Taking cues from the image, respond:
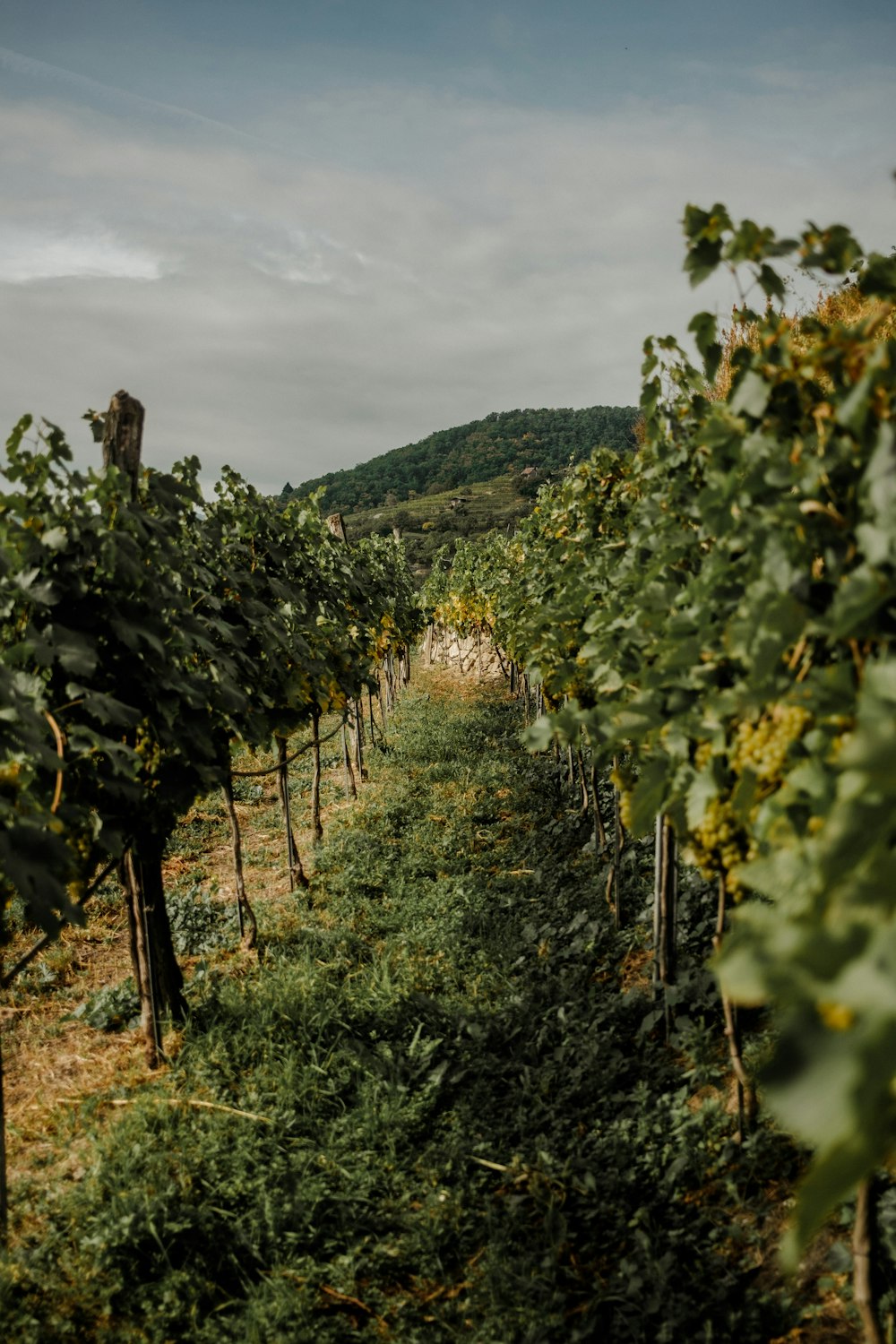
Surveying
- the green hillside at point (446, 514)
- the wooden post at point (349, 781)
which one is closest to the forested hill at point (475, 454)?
the green hillside at point (446, 514)

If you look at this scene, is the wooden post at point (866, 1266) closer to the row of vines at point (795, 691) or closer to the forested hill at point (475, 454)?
the row of vines at point (795, 691)

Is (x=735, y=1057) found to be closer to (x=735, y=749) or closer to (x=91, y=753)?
(x=735, y=749)

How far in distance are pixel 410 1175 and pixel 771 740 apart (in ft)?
9.14

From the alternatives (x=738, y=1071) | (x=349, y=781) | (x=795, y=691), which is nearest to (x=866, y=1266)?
(x=738, y=1071)

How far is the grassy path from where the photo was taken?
2.82 meters

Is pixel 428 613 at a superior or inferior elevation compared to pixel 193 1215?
superior

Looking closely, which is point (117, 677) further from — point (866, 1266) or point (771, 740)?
point (866, 1266)

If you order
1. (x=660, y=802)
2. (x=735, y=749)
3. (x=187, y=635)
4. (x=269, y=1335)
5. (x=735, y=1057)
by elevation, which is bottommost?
(x=269, y=1335)

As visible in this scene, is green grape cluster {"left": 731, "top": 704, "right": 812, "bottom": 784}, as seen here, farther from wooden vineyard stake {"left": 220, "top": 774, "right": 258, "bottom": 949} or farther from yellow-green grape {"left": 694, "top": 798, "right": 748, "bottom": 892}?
wooden vineyard stake {"left": 220, "top": 774, "right": 258, "bottom": 949}

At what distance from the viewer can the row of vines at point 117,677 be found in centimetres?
256

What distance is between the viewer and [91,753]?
10.9ft

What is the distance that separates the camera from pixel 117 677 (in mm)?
3471

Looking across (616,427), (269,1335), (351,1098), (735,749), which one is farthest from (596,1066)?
(616,427)

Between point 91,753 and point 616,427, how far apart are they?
333 feet
